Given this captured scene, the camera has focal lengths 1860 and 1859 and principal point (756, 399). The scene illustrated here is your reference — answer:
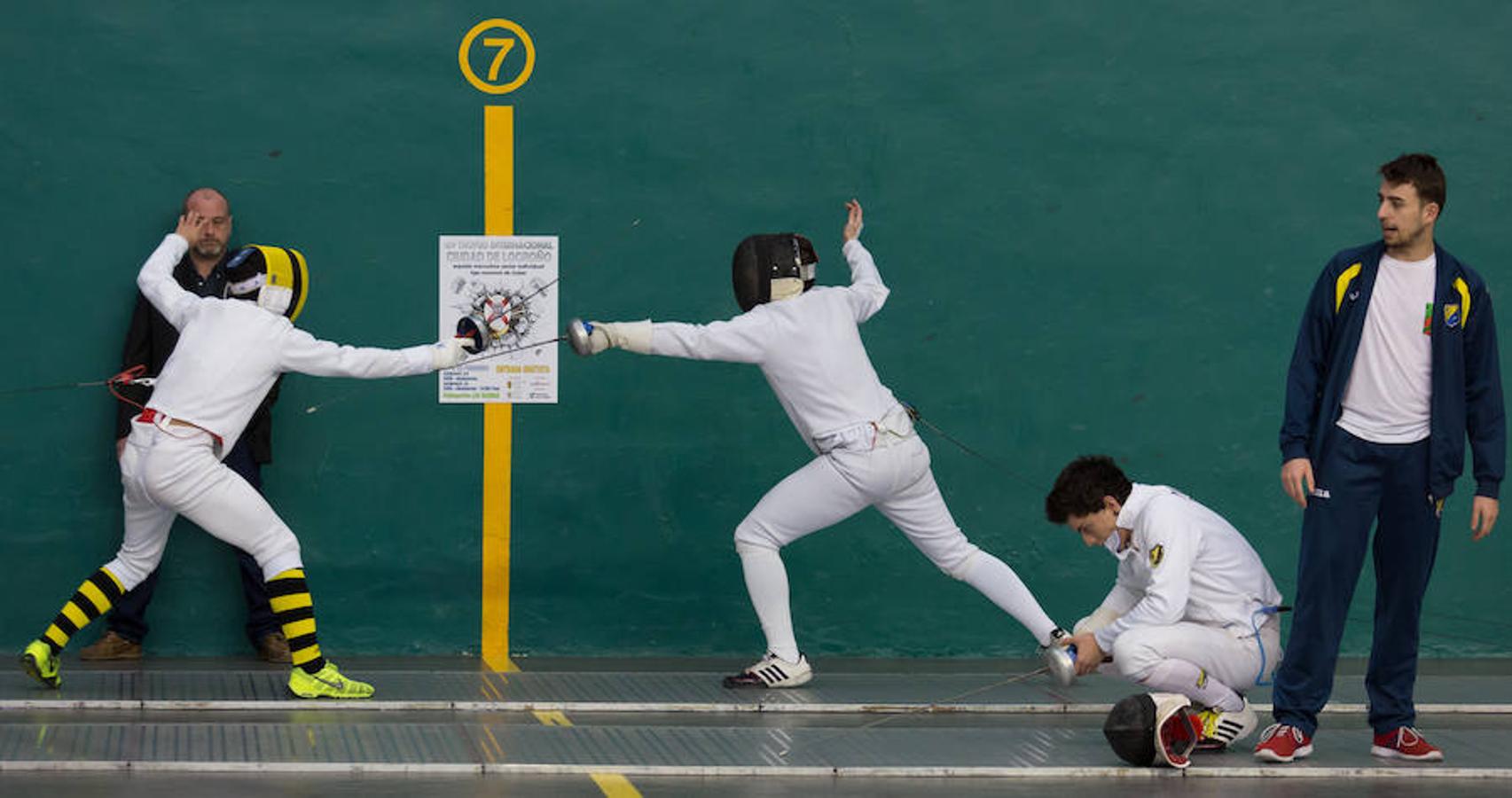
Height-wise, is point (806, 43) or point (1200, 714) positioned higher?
point (806, 43)

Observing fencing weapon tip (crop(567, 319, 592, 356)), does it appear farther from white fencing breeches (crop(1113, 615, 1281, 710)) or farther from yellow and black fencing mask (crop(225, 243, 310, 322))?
white fencing breeches (crop(1113, 615, 1281, 710))

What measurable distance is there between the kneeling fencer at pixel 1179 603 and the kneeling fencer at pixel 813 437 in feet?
3.74

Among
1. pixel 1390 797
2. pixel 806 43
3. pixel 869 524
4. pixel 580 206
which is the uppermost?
pixel 806 43

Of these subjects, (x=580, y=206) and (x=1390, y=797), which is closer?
(x=1390, y=797)

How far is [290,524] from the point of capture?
7.37 m

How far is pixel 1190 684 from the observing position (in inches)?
214

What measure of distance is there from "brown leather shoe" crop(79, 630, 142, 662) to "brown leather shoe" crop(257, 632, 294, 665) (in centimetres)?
50

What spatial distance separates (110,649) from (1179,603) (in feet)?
13.4

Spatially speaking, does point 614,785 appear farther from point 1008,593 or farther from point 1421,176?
point 1421,176

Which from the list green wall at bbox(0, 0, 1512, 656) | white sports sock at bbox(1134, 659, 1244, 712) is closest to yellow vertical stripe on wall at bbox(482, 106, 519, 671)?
green wall at bbox(0, 0, 1512, 656)

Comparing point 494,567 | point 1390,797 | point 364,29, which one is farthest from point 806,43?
point 1390,797

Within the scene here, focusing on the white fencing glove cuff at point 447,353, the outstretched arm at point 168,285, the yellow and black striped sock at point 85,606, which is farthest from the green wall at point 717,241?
the white fencing glove cuff at point 447,353

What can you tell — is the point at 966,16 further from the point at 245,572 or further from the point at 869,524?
the point at 245,572

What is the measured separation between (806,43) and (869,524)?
198cm
